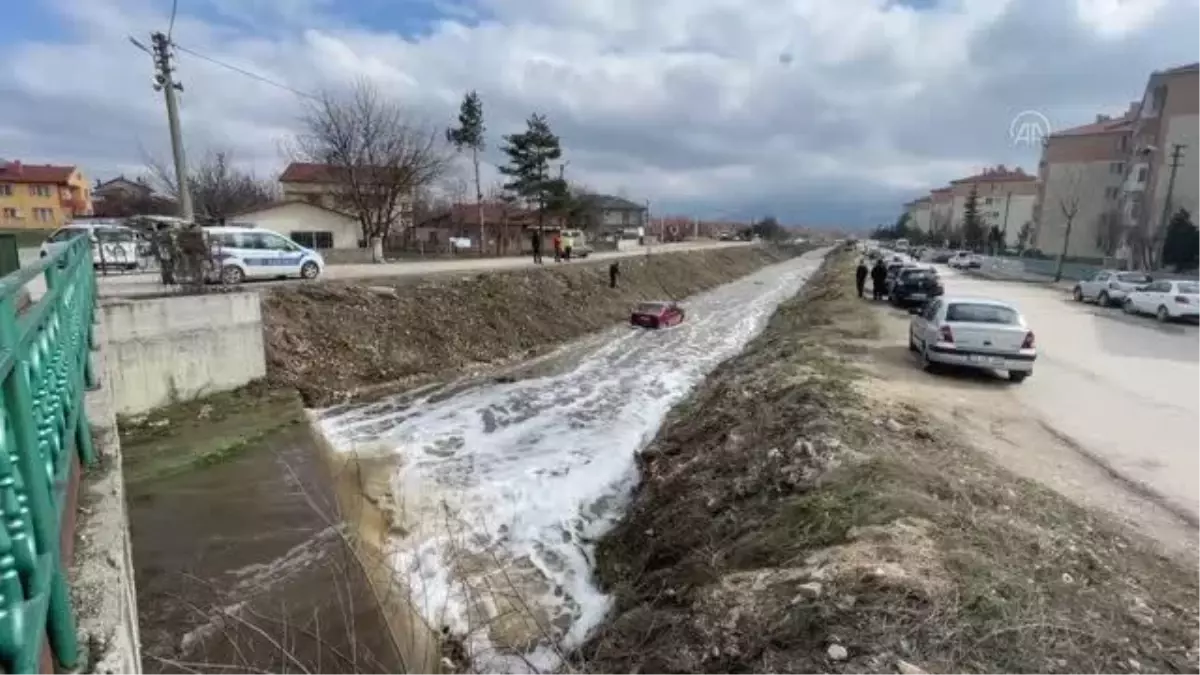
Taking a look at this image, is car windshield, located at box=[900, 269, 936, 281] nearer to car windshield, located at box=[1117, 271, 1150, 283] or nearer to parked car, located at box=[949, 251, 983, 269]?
car windshield, located at box=[1117, 271, 1150, 283]

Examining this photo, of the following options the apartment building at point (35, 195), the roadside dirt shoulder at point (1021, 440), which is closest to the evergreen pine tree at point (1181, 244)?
the roadside dirt shoulder at point (1021, 440)

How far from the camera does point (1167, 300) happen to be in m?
22.5

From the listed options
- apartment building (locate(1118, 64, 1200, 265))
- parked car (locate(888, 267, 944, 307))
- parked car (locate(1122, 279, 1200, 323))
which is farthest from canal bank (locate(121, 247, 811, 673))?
apartment building (locate(1118, 64, 1200, 265))

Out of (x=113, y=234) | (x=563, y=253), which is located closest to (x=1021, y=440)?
(x=113, y=234)

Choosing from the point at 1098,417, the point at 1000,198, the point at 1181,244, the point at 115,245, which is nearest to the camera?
the point at 1098,417

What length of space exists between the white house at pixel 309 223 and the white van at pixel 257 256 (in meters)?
22.6

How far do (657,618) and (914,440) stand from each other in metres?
4.79

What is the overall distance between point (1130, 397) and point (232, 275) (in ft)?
71.5

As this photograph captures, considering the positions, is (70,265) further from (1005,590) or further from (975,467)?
(975,467)

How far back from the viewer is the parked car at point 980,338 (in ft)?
39.6

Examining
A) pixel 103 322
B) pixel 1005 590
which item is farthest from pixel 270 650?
pixel 103 322

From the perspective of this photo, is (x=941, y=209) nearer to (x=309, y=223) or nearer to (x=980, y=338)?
(x=309, y=223)

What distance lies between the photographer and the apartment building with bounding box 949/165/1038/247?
9369cm

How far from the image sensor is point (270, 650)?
5.55 meters
